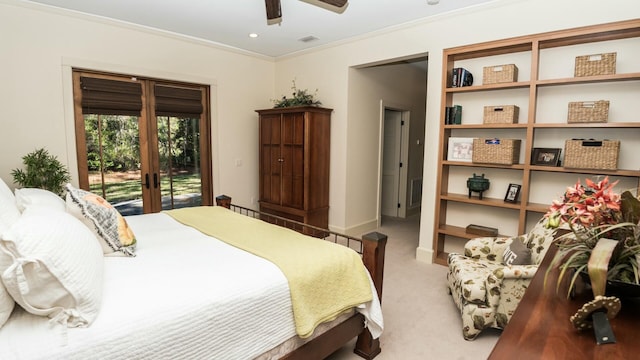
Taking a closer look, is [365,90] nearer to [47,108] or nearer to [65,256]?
[47,108]

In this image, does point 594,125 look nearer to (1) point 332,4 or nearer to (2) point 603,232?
(2) point 603,232

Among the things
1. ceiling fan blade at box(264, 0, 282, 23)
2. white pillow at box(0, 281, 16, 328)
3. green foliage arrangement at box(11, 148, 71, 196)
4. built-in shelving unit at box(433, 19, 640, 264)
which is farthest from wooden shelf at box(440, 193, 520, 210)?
green foliage arrangement at box(11, 148, 71, 196)

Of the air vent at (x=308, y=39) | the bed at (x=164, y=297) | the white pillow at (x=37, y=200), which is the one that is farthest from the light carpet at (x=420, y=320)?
the air vent at (x=308, y=39)

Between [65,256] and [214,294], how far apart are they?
582mm

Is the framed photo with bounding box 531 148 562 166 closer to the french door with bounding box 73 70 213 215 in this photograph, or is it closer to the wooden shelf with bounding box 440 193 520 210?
the wooden shelf with bounding box 440 193 520 210

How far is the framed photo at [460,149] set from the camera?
362cm

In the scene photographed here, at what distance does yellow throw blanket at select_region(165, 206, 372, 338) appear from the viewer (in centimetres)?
173

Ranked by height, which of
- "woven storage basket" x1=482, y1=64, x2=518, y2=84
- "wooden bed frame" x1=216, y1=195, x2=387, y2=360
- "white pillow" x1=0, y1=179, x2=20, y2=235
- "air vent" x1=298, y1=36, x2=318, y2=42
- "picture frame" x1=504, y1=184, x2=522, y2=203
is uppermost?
"air vent" x1=298, y1=36, x2=318, y2=42

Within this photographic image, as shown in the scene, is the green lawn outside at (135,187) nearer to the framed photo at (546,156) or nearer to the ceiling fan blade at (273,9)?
the ceiling fan blade at (273,9)

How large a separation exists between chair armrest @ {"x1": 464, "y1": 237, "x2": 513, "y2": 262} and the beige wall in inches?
32.5

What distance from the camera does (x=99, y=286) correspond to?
53.8 inches

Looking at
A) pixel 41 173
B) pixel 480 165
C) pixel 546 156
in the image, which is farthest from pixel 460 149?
pixel 41 173

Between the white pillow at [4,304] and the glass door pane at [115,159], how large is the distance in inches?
127

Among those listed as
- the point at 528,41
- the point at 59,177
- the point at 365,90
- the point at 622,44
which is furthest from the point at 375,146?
the point at 59,177
